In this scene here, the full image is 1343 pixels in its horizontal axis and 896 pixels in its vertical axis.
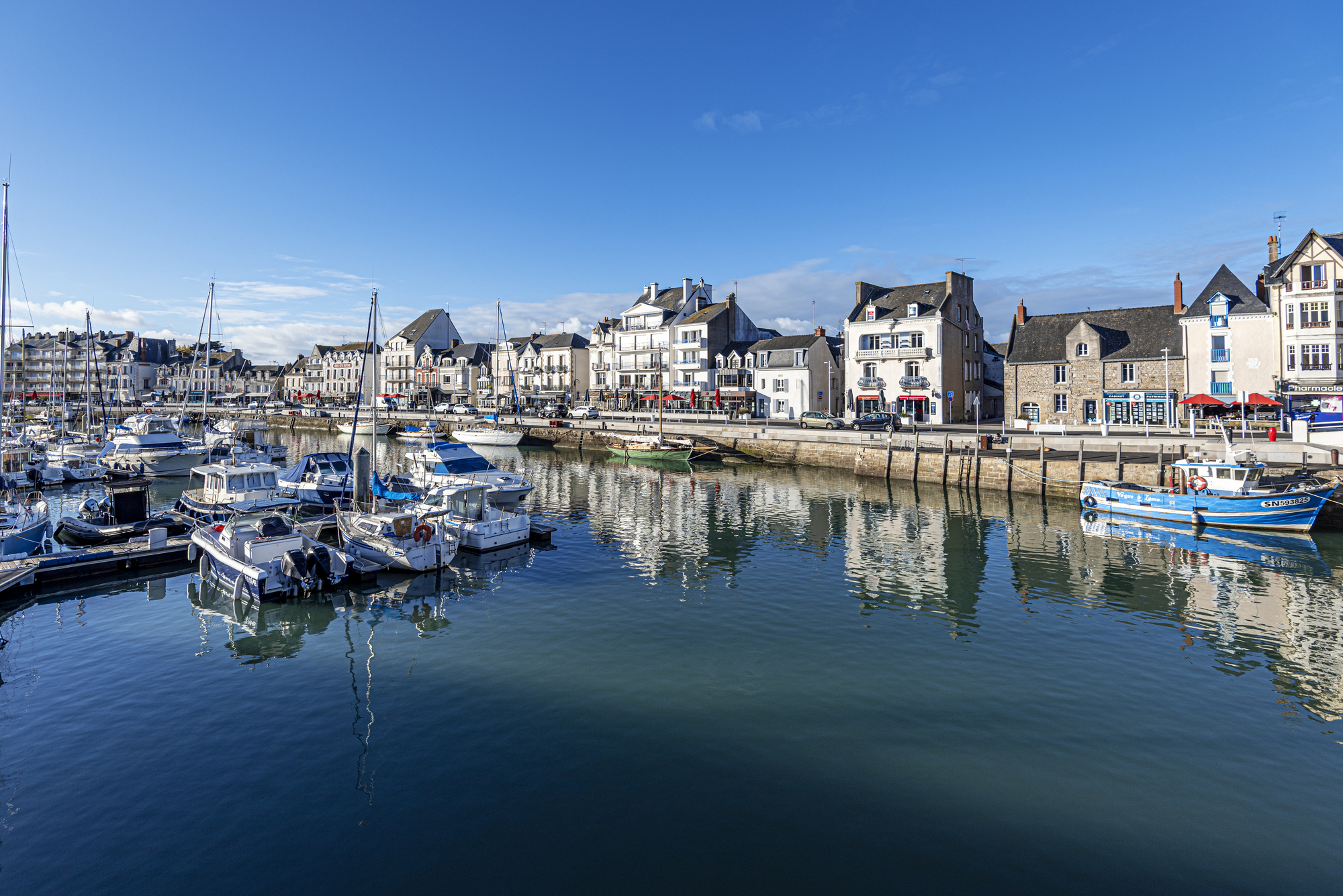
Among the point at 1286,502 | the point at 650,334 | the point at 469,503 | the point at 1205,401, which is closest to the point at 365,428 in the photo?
the point at 650,334

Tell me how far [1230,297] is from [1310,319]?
231 inches

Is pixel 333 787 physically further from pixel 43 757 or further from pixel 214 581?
pixel 214 581

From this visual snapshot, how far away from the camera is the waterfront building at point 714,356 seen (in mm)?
89938

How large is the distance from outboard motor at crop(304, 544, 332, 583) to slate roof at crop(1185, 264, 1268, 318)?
219 ft

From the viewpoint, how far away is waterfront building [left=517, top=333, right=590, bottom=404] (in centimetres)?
11369

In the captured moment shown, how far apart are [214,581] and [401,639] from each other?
1046cm

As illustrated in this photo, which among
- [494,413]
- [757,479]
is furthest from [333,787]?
[494,413]

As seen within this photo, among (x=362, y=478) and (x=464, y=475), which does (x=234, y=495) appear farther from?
(x=464, y=475)

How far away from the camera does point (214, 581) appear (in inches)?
992

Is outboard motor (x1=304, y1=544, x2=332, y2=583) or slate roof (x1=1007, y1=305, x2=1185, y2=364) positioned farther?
slate roof (x1=1007, y1=305, x2=1185, y2=364)

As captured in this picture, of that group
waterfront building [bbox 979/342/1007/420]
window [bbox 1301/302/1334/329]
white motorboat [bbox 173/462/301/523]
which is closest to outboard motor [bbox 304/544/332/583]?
white motorboat [bbox 173/462/301/523]

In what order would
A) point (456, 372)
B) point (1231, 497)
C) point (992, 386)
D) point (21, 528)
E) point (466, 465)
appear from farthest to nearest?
point (456, 372), point (992, 386), point (466, 465), point (1231, 497), point (21, 528)

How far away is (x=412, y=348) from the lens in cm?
13600

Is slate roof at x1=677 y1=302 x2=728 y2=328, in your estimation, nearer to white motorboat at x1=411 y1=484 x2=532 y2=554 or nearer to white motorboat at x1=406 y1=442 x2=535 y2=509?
white motorboat at x1=406 y1=442 x2=535 y2=509
